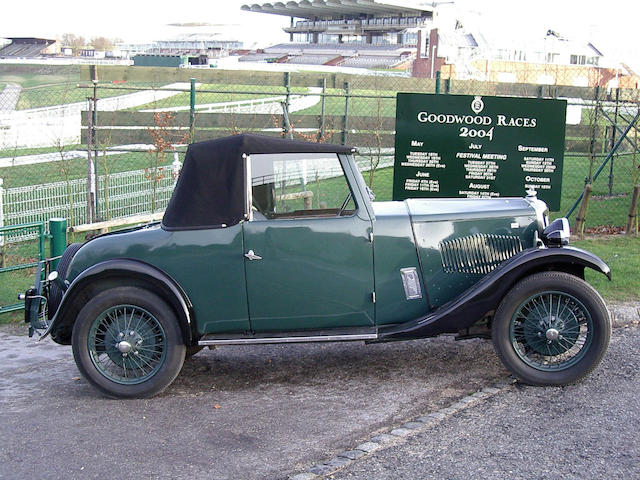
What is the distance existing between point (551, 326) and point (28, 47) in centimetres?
9348

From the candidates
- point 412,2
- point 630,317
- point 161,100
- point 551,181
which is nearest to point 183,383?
point 630,317

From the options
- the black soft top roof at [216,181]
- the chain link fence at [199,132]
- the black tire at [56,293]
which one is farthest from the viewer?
the chain link fence at [199,132]

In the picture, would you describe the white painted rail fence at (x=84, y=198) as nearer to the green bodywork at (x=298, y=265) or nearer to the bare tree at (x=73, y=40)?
the green bodywork at (x=298, y=265)

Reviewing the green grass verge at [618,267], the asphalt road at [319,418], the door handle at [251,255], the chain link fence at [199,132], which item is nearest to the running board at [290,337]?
the asphalt road at [319,418]

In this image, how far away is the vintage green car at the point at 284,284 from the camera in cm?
593

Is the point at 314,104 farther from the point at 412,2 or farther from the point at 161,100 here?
the point at 412,2

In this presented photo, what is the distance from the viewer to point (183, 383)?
6.32 m

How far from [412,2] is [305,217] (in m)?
103

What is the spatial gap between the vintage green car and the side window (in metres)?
0.01

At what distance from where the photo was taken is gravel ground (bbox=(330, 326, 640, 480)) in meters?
4.57

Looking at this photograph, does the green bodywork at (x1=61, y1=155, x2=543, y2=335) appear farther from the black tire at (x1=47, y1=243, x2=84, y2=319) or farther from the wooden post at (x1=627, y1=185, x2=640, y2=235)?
the wooden post at (x1=627, y1=185, x2=640, y2=235)

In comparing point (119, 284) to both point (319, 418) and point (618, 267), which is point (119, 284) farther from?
point (618, 267)

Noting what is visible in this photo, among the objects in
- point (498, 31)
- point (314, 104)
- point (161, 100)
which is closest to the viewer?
point (314, 104)

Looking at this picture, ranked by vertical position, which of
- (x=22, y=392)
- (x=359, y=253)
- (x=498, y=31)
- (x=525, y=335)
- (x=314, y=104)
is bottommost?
(x=22, y=392)
